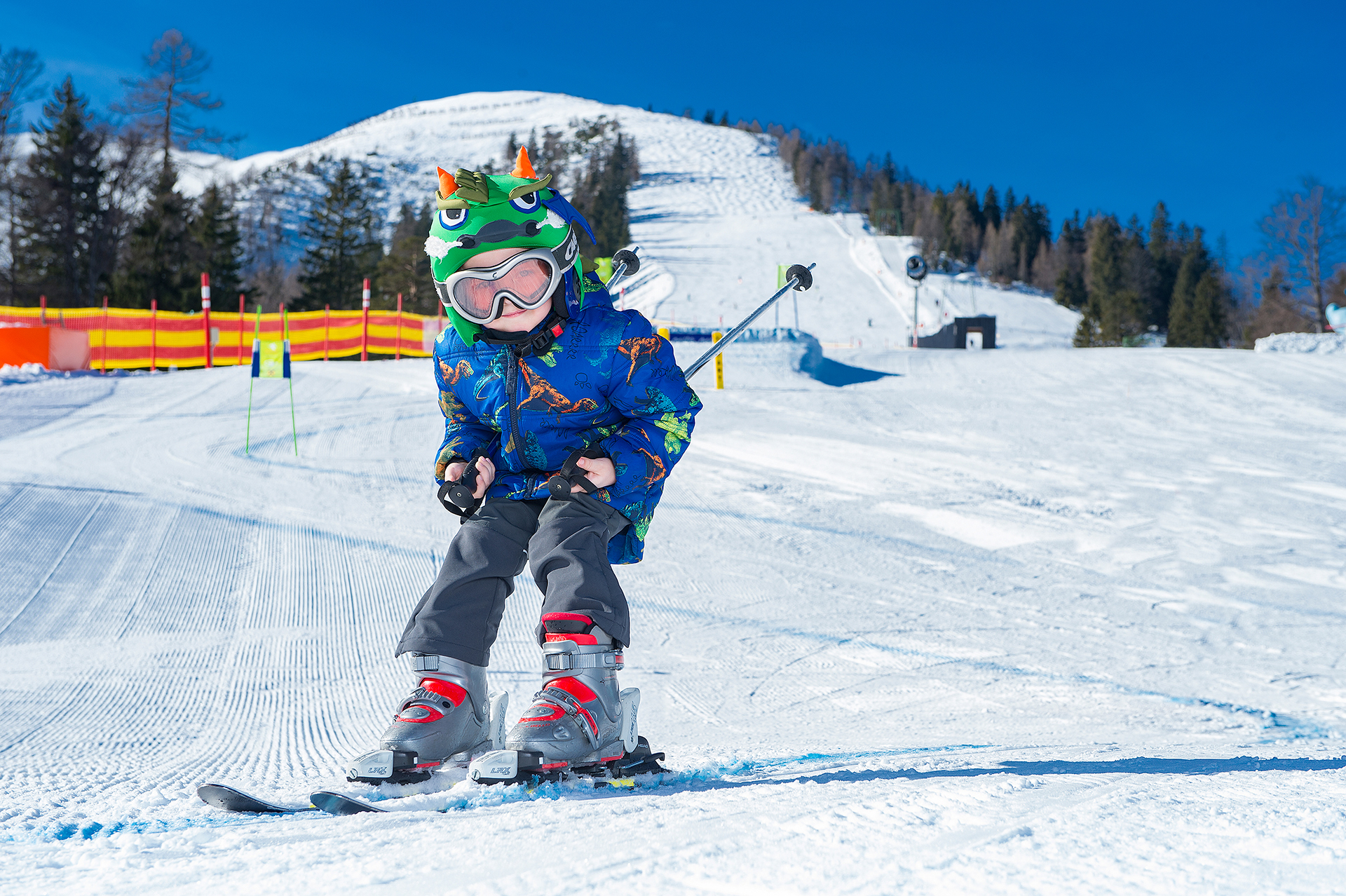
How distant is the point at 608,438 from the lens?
221 cm

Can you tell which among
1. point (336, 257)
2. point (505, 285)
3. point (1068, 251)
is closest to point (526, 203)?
point (505, 285)

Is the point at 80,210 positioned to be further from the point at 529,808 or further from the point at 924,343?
the point at 529,808

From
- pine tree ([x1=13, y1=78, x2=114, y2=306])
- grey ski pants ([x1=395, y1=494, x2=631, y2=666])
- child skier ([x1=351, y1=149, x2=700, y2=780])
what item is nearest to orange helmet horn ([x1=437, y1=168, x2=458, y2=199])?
child skier ([x1=351, y1=149, x2=700, y2=780])

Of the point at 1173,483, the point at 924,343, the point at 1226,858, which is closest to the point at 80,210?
the point at 924,343

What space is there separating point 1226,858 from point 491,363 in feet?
5.94

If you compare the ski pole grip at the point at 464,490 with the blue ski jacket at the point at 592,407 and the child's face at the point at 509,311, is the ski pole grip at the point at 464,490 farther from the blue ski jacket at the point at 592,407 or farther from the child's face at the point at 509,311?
the child's face at the point at 509,311

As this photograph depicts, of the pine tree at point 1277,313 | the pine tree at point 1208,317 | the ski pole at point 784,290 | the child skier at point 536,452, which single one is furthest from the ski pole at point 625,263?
the pine tree at point 1208,317

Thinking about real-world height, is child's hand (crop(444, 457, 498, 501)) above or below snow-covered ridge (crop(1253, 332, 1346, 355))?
below

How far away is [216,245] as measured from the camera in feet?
108

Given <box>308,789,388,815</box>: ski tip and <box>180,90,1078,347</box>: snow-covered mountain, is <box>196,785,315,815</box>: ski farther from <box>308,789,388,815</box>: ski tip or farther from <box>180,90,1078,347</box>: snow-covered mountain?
<box>180,90,1078,347</box>: snow-covered mountain

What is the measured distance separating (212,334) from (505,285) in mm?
19634

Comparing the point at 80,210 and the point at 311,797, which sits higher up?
the point at 80,210

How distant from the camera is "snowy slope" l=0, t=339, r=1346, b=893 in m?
1.17

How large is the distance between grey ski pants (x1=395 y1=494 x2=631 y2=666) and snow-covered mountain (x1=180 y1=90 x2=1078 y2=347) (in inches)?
1141
